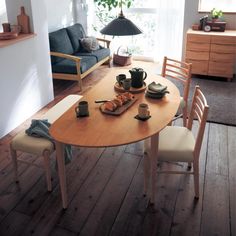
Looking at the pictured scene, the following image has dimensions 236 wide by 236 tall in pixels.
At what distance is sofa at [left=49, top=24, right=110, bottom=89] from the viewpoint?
4684 millimetres

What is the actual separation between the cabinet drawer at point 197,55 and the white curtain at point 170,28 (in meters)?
0.71

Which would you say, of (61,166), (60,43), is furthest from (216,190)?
(60,43)

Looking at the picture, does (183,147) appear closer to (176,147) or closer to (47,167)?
(176,147)

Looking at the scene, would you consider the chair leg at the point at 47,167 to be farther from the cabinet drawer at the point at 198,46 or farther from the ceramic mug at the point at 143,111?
the cabinet drawer at the point at 198,46

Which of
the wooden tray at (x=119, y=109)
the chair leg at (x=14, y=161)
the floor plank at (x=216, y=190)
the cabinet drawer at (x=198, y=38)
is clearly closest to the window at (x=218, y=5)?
the cabinet drawer at (x=198, y=38)

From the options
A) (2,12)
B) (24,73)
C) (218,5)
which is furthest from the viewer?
(218,5)

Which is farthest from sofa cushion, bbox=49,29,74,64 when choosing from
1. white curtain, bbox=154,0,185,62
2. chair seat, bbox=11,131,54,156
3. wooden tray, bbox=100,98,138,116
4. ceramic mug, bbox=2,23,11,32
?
wooden tray, bbox=100,98,138,116

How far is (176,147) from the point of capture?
2396 millimetres

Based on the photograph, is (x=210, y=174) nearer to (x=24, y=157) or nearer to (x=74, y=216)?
(x=74, y=216)

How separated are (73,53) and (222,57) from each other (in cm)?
245

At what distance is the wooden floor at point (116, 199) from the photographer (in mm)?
2258

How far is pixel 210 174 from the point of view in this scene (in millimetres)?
2824

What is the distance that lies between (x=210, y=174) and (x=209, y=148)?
0.46 meters

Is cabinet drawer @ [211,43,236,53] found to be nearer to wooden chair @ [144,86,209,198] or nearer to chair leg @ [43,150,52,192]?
wooden chair @ [144,86,209,198]
